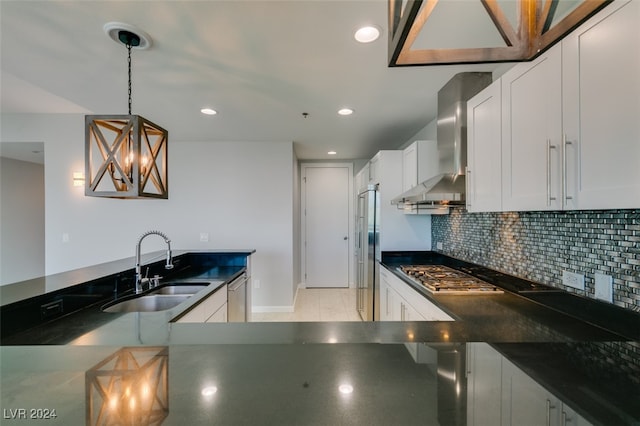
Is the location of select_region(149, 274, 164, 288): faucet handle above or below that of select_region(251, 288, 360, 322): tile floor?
above

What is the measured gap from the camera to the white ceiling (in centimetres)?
143

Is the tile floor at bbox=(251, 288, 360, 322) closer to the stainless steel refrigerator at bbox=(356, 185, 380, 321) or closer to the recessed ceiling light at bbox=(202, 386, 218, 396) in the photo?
the stainless steel refrigerator at bbox=(356, 185, 380, 321)

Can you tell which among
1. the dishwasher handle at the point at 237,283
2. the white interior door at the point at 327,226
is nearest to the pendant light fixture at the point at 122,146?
the dishwasher handle at the point at 237,283

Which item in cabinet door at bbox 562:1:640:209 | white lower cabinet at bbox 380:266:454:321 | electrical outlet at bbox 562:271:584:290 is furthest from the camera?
white lower cabinet at bbox 380:266:454:321

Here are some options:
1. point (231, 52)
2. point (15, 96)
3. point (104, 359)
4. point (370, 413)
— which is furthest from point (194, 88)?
point (370, 413)

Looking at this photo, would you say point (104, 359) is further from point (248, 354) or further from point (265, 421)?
point (265, 421)

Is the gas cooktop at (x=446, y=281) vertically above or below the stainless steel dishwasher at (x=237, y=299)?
above

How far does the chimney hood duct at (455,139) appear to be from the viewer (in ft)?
6.47

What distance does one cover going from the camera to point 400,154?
2992 millimetres

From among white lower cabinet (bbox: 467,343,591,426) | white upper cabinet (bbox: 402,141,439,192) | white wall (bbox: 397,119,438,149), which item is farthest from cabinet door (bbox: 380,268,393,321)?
white lower cabinet (bbox: 467,343,591,426)

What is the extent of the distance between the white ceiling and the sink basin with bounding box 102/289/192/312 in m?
1.64

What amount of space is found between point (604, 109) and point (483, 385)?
3.54 ft

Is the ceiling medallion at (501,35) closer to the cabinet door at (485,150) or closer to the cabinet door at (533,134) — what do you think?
the cabinet door at (533,134)

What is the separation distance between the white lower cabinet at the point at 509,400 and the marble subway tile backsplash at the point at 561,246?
860 mm
